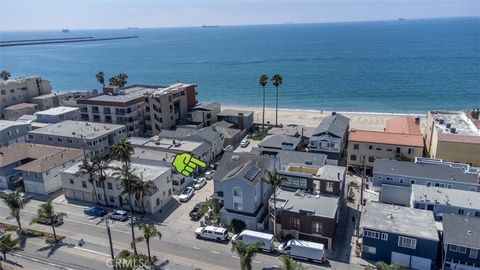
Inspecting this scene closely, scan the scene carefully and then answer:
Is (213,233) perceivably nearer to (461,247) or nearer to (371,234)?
(371,234)

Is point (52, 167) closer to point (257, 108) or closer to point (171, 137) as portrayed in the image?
point (171, 137)

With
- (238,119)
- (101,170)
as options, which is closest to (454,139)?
(238,119)

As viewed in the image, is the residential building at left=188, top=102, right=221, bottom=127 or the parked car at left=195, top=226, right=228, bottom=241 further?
the residential building at left=188, top=102, right=221, bottom=127

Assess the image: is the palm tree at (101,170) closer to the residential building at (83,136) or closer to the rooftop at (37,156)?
the rooftop at (37,156)

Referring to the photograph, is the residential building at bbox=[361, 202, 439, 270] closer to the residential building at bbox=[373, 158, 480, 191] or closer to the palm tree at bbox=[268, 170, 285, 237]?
the residential building at bbox=[373, 158, 480, 191]

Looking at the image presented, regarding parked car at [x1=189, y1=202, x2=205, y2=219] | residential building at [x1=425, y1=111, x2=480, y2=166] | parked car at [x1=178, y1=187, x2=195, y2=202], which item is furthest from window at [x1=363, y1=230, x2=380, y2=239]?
parked car at [x1=178, y1=187, x2=195, y2=202]

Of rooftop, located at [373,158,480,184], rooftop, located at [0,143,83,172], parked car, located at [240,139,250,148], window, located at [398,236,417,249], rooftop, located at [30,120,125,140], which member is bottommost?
parked car, located at [240,139,250,148]

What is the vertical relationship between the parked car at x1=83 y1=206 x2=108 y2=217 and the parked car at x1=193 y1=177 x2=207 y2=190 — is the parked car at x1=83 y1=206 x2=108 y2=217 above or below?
below

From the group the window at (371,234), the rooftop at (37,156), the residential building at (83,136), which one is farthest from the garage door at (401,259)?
the residential building at (83,136)
